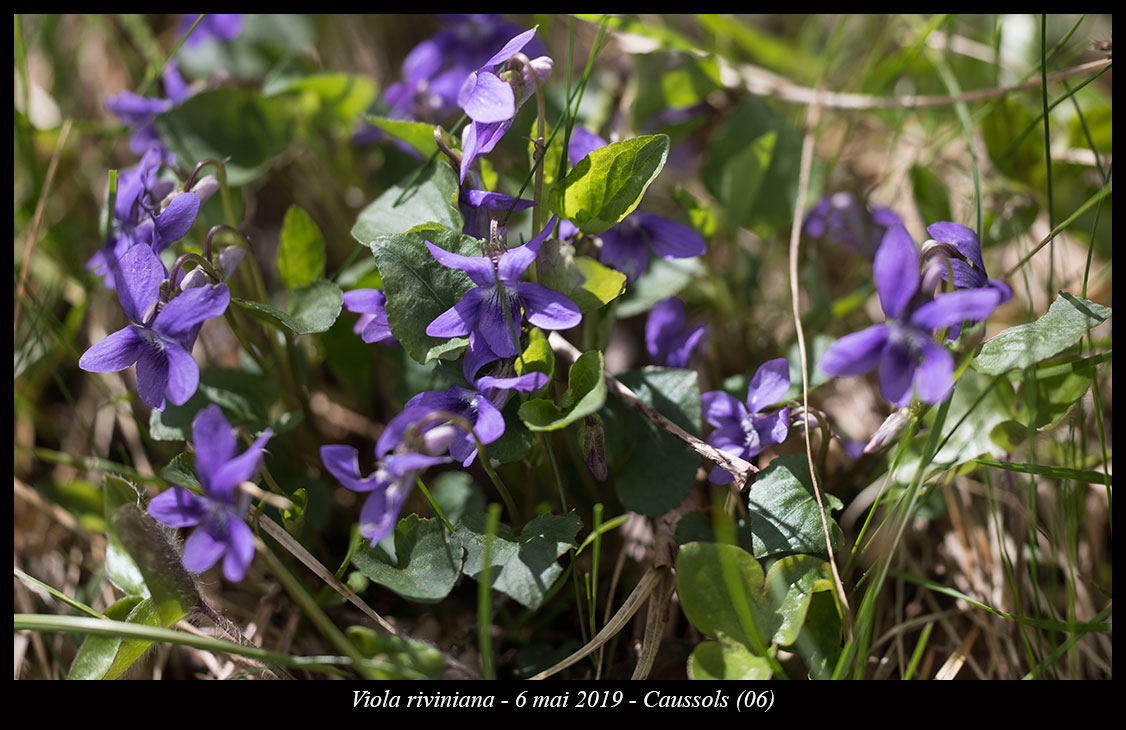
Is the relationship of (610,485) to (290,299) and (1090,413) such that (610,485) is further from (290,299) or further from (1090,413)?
(1090,413)

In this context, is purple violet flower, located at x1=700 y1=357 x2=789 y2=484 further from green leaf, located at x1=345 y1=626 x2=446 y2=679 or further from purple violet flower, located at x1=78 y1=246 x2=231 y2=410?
purple violet flower, located at x1=78 y1=246 x2=231 y2=410

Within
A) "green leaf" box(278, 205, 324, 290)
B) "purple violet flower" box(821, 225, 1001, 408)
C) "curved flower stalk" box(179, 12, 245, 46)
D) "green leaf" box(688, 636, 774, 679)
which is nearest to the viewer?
"purple violet flower" box(821, 225, 1001, 408)

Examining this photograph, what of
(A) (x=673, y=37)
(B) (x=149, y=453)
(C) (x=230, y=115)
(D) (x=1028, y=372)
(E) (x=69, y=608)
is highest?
(A) (x=673, y=37)

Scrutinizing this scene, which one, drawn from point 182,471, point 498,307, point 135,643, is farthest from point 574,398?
point 135,643

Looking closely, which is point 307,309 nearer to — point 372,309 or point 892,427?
point 372,309

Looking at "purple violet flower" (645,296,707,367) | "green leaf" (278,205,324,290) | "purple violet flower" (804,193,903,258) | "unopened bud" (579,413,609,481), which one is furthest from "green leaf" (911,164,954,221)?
"green leaf" (278,205,324,290)
